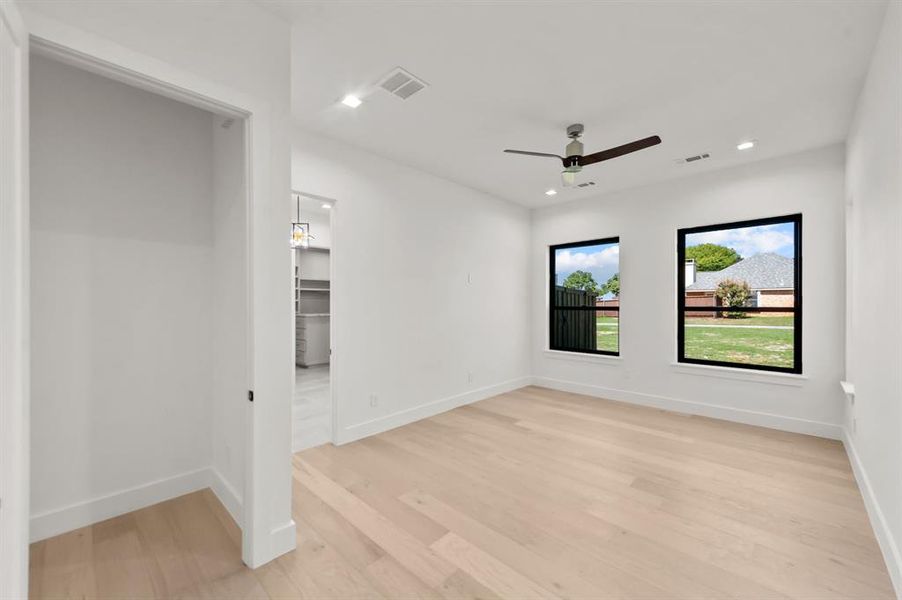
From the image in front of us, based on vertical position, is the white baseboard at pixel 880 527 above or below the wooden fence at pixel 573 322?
below

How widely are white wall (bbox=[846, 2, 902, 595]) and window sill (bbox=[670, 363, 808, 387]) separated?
39.1 inches

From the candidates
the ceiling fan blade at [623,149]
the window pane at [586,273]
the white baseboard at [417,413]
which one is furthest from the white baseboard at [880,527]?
the white baseboard at [417,413]

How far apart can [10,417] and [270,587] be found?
1279 millimetres

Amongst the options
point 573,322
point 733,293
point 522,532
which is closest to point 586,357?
point 573,322

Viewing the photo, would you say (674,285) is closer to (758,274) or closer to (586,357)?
(758,274)

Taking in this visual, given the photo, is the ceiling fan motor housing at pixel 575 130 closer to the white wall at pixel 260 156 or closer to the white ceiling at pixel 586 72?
the white ceiling at pixel 586 72

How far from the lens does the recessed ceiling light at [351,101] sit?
283cm

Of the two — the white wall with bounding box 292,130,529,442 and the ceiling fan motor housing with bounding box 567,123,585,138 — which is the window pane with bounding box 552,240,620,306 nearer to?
the white wall with bounding box 292,130,529,442

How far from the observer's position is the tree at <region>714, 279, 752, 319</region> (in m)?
4.39

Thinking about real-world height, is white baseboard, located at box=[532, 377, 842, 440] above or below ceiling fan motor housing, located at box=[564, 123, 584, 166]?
below

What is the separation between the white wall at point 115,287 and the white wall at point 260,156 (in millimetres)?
1033

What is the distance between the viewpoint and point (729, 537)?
2191 millimetres

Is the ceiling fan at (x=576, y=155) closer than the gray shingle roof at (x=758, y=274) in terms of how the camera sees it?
Yes

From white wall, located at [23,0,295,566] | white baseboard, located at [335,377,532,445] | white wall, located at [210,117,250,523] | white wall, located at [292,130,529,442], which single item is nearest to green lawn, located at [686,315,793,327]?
white wall, located at [292,130,529,442]
